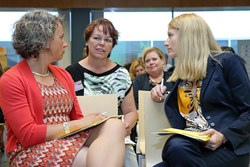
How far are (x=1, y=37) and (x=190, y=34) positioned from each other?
9.28 m

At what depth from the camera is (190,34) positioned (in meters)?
2.07

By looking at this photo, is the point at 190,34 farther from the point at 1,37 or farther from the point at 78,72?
the point at 1,37

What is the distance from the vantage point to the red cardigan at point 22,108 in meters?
1.74

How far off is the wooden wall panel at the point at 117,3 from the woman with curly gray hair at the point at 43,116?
742cm

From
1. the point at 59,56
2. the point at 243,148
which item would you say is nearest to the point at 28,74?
the point at 59,56

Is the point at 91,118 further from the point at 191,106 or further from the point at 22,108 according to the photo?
the point at 191,106

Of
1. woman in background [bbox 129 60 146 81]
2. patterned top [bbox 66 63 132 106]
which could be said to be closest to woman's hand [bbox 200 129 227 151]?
patterned top [bbox 66 63 132 106]

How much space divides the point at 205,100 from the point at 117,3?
25.6 ft

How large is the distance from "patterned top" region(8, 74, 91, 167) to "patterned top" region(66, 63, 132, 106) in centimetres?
84

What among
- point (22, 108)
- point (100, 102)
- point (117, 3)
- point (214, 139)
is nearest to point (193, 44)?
point (214, 139)

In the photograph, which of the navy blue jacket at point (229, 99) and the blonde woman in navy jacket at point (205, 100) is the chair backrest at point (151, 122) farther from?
the navy blue jacket at point (229, 99)

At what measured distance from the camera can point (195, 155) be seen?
5.72 ft

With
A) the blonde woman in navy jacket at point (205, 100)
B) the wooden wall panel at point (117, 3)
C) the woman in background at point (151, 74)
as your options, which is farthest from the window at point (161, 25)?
the blonde woman in navy jacket at point (205, 100)

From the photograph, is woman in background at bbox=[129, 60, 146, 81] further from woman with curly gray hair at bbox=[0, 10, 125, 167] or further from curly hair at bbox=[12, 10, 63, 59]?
curly hair at bbox=[12, 10, 63, 59]
